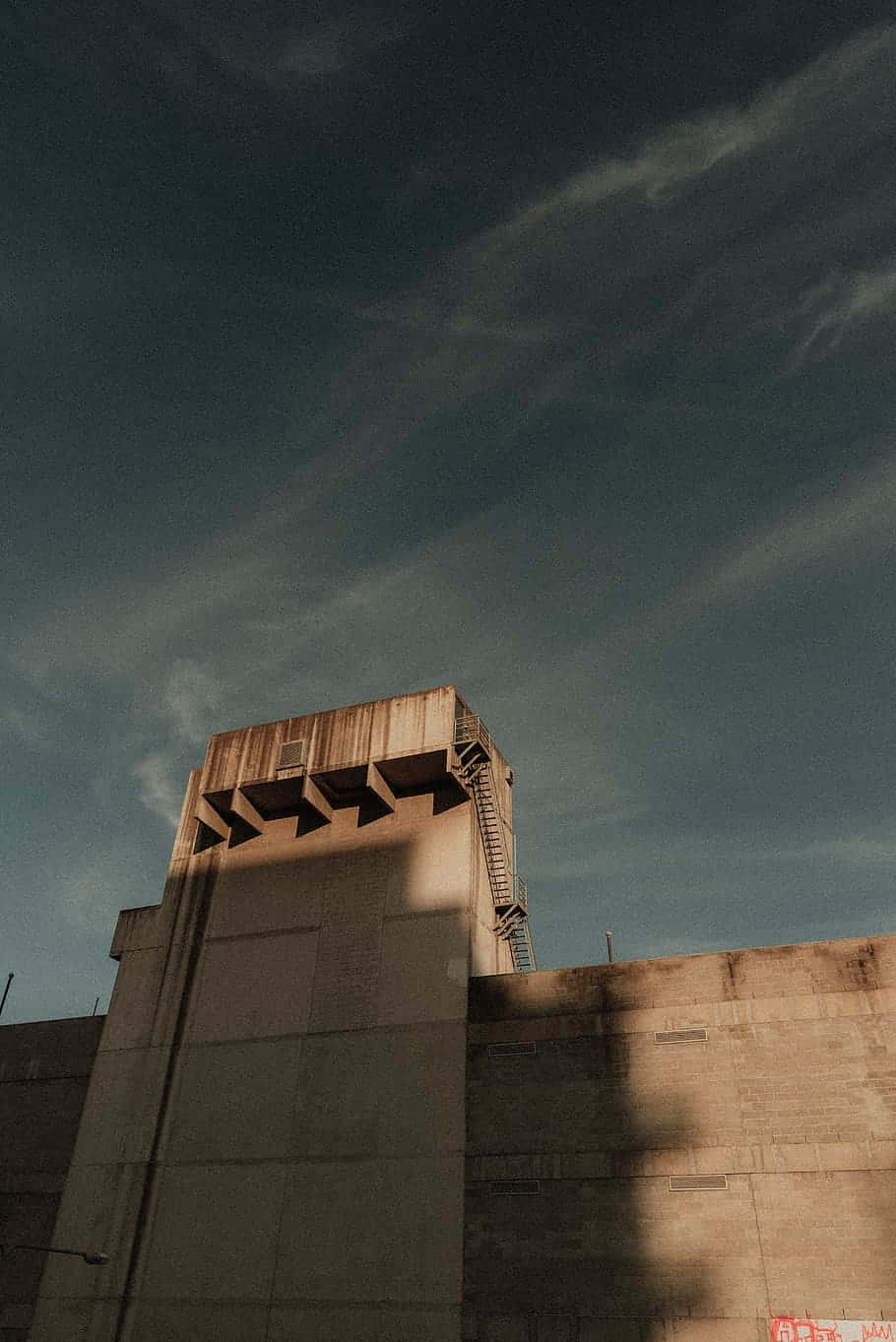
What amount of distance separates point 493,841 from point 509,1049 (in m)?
7.78

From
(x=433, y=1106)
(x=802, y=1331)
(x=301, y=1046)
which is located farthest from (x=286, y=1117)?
(x=802, y=1331)

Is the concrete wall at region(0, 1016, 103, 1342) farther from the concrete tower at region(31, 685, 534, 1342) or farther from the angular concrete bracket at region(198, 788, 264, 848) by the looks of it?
the angular concrete bracket at region(198, 788, 264, 848)

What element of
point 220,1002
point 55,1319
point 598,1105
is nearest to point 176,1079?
point 220,1002

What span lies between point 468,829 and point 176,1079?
12488 mm

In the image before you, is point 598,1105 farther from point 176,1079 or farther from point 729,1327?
point 176,1079

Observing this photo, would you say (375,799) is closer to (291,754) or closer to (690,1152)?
(291,754)

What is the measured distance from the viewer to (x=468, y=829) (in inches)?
1273

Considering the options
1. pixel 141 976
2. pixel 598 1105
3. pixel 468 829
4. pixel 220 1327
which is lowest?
pixel 220 1327

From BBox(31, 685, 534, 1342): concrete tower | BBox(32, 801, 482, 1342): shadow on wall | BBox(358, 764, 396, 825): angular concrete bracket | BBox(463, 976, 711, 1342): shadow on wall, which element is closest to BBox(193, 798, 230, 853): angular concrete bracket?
BBox(31, 685, 534, 1342): concrete tower

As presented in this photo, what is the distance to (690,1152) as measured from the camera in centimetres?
2448

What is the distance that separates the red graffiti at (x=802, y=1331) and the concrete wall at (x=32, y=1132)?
797 inches

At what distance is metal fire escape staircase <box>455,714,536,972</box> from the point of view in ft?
109

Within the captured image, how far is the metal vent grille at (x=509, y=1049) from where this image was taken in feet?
90.5

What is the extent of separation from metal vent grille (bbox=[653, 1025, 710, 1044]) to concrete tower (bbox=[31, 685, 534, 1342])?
227 inches
